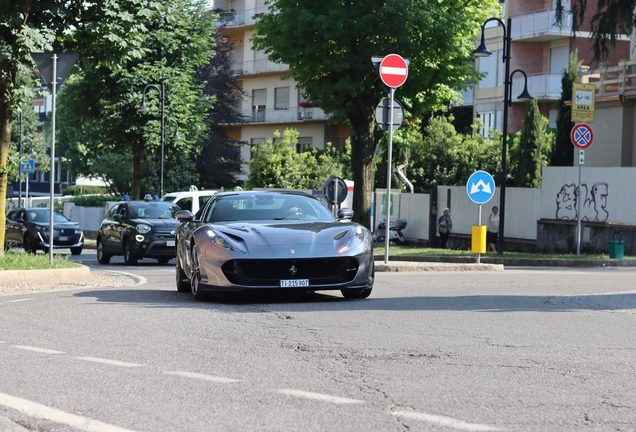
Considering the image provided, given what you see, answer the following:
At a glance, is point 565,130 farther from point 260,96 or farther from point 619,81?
point 260,96

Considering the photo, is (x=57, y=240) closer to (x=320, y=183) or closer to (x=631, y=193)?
(x=631, y=193)

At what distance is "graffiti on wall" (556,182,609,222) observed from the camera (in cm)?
3219

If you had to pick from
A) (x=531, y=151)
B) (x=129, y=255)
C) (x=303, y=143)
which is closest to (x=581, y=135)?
(x=129, y=255)

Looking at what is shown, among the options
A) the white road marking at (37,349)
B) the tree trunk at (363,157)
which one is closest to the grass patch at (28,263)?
the white road marking at (37,349)

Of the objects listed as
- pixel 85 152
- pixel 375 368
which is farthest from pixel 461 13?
pixel 85 152

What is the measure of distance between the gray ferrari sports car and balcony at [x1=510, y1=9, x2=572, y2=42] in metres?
41.3

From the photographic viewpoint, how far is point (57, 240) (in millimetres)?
35469

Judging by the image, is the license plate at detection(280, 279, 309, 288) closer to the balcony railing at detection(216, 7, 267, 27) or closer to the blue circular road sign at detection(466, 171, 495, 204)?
the blue circular road sign at detection(466, 171, 495, 204)

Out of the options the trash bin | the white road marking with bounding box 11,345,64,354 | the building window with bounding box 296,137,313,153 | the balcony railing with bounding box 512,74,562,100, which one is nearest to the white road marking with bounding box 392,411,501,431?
the white road marking with bounding box 11,345,64,354

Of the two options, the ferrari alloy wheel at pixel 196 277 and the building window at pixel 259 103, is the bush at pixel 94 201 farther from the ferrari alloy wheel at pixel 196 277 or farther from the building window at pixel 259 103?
A: the ferrari alloy wheel at pixel 196 277

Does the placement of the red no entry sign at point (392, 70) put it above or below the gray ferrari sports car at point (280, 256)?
above

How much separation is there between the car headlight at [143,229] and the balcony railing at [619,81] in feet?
62.4

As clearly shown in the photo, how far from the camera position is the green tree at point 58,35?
62.8 feet

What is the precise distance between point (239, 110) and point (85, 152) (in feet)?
54.6
